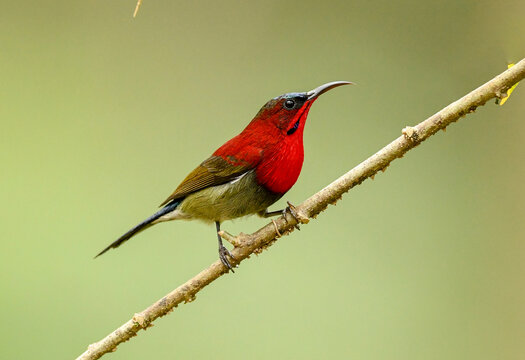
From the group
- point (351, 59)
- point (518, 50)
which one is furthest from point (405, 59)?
point (518, 50)

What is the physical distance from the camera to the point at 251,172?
1.64 m

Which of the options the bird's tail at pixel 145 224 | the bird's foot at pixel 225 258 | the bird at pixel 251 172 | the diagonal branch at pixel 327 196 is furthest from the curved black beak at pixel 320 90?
the bird's tail at pixel 145 224

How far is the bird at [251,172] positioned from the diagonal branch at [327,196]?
0.14 ft

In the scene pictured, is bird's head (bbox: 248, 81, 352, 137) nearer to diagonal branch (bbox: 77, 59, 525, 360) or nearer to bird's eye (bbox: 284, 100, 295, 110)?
bird's eye (bbox: 284, 100, 295, 110)

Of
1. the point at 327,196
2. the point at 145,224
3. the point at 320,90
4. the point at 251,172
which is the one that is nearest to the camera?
the point at 327,196

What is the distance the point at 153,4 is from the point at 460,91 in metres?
1.62

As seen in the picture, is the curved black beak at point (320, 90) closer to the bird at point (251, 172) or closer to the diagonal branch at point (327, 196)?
the bird at point (251, 172)

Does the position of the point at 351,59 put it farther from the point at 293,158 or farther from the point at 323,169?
the point at 293,158

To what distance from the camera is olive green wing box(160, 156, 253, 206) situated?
1.67 meters

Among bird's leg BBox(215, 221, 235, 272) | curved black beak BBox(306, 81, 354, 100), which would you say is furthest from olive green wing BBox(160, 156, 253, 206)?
curved black beak BBox(306, 81, 354, 100)

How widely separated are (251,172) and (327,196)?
1.44 feet

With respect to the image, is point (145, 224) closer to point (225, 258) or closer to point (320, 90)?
point (225, 258)

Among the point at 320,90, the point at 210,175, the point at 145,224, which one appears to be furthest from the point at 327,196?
the point at 145,224

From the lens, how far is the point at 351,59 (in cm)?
257
